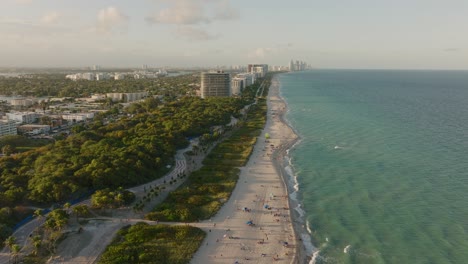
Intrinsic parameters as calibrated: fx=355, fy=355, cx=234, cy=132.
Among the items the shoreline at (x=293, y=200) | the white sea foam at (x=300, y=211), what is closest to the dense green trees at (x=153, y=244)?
the shoreline at (x=293, y=200)

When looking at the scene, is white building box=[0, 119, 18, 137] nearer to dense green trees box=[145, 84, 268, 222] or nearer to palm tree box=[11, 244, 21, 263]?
dense green trees box=[145, 84, 268, 222]

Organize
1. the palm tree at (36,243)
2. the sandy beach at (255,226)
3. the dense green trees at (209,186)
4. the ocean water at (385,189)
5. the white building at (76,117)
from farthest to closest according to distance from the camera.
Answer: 1. the white building at (76,117)
2. the dense green trees at (209,186)
3. the ocean water at (385,189)
4. the sandy beach at (255,226)
5. the palm tree at (36,243)

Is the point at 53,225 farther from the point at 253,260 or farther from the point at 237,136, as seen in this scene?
the point at 237,136

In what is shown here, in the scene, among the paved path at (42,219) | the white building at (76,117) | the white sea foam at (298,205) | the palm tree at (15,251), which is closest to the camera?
the palm tree at (15,251)

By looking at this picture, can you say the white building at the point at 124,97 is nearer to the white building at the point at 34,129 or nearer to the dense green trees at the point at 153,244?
the white building at the point at 34,129

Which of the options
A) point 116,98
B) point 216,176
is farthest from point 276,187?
point 116,98

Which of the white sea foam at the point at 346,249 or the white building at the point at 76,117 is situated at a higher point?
the white building at the point at 76,117

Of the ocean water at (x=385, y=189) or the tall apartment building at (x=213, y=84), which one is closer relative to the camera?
the ocean water at (x=385, y=189)

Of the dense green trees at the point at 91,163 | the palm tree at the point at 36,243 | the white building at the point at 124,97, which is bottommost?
the palm tree at the point at 36,243

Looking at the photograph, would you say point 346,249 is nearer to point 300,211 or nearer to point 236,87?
point 300,211
